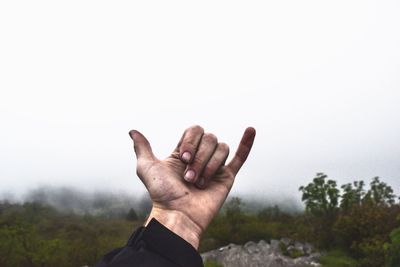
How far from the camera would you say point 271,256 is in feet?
117

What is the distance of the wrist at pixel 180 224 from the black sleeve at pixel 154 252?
0.18 metres

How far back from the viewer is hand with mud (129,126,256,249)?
9.77ft

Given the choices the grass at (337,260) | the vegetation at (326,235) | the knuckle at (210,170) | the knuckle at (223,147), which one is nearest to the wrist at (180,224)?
the knuckle at (210,170)

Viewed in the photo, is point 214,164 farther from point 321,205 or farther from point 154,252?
point 321,205

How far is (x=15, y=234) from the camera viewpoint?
3631 centimetres

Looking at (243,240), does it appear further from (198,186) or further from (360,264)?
(198,186)

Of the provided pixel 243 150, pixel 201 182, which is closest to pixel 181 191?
pixel 201 182

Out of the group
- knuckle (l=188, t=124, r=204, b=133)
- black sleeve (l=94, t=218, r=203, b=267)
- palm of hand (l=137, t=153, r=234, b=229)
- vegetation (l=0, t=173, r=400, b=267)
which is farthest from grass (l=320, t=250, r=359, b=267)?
black sleeve (l=94, t=218, r=203, b=267)

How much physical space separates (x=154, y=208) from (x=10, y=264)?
114ft

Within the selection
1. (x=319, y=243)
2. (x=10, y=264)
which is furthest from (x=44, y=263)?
(x=319, y=243)

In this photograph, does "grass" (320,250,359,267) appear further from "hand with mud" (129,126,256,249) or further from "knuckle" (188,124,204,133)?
→ "knuckle" (188,124,204,133)

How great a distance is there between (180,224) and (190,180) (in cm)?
27

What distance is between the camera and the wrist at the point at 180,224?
2.82 meters

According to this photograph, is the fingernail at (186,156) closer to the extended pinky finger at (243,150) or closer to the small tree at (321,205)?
the extended pinky finger at (243,150)
